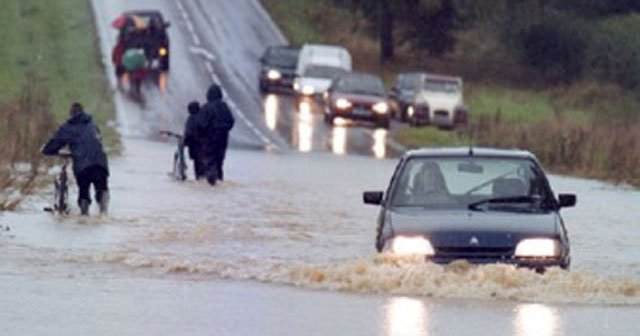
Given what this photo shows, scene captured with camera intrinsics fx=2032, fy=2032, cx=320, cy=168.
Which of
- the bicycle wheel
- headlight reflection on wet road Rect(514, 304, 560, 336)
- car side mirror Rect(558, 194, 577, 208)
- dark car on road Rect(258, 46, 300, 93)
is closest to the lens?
headlight reflection on wet road Rect(514, 304, 560, 336)

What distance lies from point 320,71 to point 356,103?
792cm

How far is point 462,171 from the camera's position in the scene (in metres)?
19.0

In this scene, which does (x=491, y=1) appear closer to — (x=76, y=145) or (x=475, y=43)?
(x=475, y=43)

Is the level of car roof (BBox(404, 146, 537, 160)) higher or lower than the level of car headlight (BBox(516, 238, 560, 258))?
higher

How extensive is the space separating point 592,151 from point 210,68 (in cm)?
2554

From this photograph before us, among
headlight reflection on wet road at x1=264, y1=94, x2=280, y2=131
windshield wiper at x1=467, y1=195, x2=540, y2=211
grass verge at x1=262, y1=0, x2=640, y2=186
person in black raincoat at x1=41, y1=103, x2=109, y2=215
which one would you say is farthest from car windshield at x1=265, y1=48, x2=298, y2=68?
windshield wiper at x1=467, y1=195, x2=540, y2=211

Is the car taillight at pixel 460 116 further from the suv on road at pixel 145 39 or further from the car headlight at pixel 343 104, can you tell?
the suv on road at pixel 145 39

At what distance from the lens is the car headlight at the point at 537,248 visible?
17344 millimetres

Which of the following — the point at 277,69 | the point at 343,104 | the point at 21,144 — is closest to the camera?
the point at 21,144

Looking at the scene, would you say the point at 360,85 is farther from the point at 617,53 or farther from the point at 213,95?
the point at 213,95

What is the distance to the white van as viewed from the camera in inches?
2586

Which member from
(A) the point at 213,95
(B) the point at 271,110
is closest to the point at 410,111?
(B) the point at 271,110

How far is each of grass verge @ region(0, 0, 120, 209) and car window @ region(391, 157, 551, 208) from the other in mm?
11132

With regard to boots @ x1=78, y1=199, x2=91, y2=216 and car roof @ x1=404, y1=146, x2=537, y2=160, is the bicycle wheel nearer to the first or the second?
boots @ x1=78, y1=199, x2=91, y2=216
